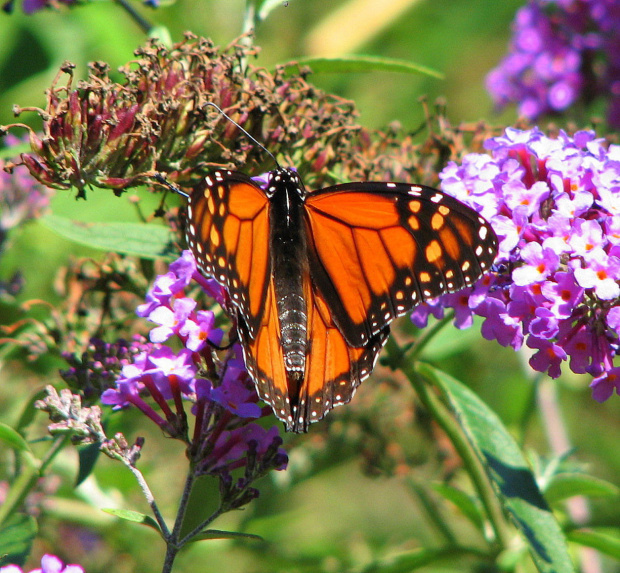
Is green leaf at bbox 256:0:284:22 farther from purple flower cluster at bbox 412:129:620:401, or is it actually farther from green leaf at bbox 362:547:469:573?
green leaf at bbox 362:547:469:573

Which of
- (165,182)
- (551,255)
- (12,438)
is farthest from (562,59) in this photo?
(12,438)

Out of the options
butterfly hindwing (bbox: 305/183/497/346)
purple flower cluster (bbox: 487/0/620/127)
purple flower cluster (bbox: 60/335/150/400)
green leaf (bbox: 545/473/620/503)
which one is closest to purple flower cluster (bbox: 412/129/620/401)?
butterfly hindwing (bbox: 305/183/497/346)

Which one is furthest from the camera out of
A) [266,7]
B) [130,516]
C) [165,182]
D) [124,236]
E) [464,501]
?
[266,7]

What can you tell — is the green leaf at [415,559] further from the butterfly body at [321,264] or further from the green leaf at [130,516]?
the green leaf at [130,516]

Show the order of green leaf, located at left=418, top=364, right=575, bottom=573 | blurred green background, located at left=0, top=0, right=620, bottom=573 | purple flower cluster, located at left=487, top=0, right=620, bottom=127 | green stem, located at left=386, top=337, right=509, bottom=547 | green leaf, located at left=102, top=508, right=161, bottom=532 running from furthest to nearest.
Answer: purple flower cluster, located at left=487, top=0, right=620, bottom=127 → blurred green background, located at left=0, top=0, right=620, bottom=573 → green stem, located at left=386, top=337, right=509, bottom=547 → green leaf, located at left=418, top=364, right=575, bottom=573 → green leaf, located at left=102, top=508, right=161, bottom=532

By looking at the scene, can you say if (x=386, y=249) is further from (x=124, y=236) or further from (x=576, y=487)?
(x=576, y=487)
